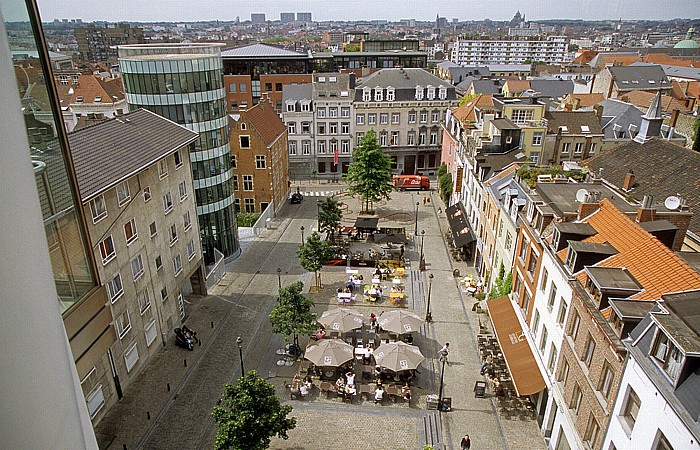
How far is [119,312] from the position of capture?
24.5 meters

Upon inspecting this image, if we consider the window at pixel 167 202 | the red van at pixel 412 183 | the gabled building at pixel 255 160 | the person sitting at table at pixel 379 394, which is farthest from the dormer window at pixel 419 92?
the person sitting at table at pixel 379 394

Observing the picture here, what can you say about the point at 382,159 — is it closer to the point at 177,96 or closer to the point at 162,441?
the point at 177,96

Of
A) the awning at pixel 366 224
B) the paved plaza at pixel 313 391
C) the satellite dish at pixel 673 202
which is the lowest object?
the paved plaza at pixel 313 391

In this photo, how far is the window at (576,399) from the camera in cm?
1928

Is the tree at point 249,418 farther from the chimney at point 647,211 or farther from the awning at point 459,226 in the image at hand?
the awning at point 459,226

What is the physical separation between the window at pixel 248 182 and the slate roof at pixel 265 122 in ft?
14.0

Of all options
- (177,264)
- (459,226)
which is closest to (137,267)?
(177,264)

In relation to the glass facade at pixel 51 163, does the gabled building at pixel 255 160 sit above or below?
below

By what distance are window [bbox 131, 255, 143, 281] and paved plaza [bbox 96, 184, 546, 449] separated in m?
5.69

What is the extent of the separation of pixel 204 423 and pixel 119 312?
7359 mm

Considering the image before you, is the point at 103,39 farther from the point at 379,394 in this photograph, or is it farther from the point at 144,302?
the point at 379,394

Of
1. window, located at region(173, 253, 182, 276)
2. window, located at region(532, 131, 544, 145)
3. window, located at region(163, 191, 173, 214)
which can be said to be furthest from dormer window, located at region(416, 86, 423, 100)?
window, located at region(173, 253, 182, 276)

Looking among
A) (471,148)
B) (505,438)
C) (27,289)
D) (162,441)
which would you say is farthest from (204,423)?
(471,148)

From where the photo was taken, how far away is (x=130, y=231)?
2583 centimetres
